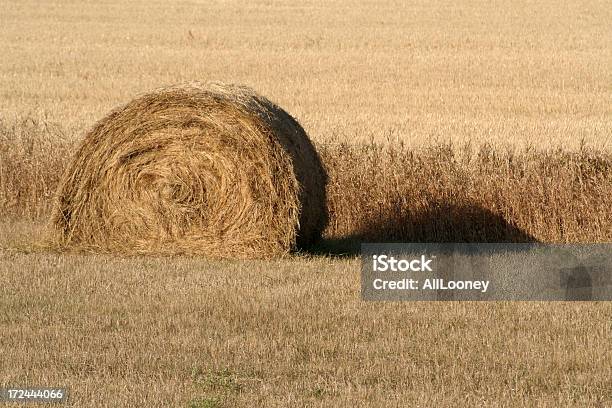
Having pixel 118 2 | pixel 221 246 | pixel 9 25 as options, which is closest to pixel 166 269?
pixel 221 246

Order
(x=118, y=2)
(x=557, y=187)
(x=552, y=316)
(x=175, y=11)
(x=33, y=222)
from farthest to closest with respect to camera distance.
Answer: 1. (x=118, y=2)
2. (x=175, y=11)
3. (x=33, y=222)
4. (x=557, y=187)
5. (x=552, y=316)

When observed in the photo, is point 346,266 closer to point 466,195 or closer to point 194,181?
point 194,181

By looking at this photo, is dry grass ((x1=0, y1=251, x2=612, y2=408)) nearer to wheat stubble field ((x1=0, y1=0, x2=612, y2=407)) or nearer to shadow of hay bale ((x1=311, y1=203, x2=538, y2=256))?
wheat stubble field ((x1=0, y1=0, x2=612, y2=407))

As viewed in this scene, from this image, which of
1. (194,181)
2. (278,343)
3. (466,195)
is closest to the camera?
(278,343)

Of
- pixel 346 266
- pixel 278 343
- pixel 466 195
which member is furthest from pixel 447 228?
pixel 278 343

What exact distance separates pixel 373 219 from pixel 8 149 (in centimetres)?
479

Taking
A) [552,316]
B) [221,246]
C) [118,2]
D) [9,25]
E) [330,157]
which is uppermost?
[118,2]

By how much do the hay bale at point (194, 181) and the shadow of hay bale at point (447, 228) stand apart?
1.26 meters

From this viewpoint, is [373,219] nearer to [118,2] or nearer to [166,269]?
[166,269]

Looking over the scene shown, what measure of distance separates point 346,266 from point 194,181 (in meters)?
1.85

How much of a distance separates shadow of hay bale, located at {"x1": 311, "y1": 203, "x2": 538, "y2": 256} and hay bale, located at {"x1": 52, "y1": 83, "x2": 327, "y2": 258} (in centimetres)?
126

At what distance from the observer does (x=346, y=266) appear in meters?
10.2

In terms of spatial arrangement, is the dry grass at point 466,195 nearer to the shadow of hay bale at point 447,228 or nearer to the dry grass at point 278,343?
the shadow of hay bale at point 447,228

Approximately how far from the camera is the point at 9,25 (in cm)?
3703
